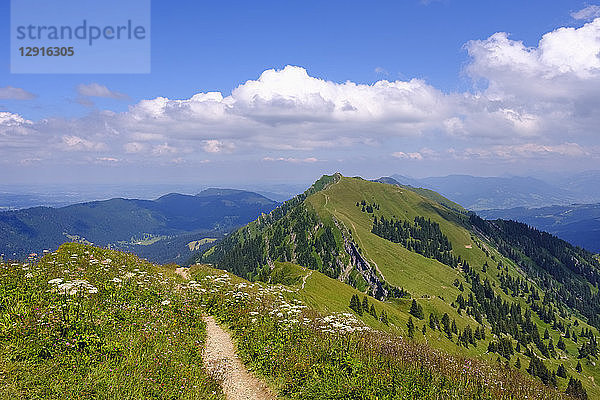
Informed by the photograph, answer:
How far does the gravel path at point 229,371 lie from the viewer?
15.5 meters

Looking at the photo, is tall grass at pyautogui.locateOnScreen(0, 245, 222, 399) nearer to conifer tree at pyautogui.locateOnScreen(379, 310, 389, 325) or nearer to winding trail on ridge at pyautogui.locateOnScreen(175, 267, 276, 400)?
winding trail on ridge at pyautogui.locateOnScreen(175, 267, 276, 400)

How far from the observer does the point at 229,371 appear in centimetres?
1733

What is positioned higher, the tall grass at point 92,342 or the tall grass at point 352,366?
the tall grass at point 92,342

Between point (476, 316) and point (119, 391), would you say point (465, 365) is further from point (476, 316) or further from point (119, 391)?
point (476, 316)

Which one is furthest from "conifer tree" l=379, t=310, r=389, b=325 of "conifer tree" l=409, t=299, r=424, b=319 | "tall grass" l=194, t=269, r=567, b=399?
"tall grass" l=194, t=269, r=567, b=399

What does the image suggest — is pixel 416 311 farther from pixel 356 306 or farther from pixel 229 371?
pixel 229 371

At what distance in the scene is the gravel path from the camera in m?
15.5

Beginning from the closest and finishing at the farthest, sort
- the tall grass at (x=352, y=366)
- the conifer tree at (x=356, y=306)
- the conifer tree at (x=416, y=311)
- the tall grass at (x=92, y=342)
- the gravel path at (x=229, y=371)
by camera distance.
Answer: the tall grass at (x=92, y=342)
the tall grass at (x=352, y=366)
the gravel path at (x=229, y=371)
the conifer tree at (x=356, y=306)
the conifer tree at (x=416, y=311)

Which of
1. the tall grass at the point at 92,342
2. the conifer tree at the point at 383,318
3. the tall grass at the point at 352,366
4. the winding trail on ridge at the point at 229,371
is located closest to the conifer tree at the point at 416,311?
the conifer tree at the point at 383,318

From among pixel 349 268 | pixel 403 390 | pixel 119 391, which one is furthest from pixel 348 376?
pixel 349 268

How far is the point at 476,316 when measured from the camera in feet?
542

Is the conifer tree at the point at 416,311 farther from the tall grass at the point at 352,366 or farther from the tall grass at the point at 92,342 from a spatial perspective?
the tall grass at the point at 92,342

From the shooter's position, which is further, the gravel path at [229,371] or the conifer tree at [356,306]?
the conifer tree at [356,306]

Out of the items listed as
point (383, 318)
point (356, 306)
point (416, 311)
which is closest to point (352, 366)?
point (356, 306)
